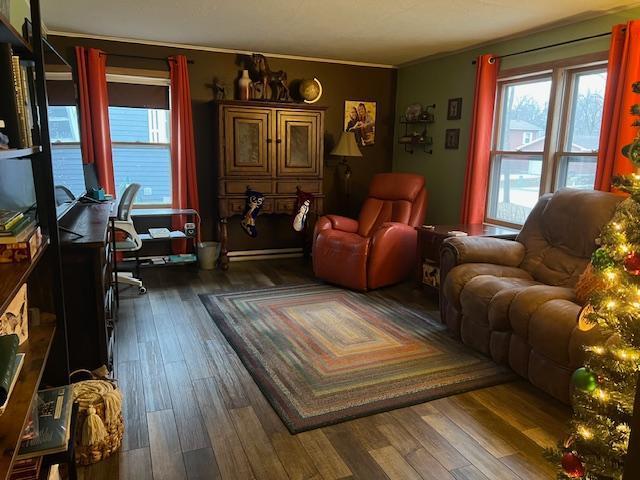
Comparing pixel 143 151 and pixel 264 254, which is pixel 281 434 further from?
pixel 143 151

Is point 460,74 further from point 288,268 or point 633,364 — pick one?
point 633,364

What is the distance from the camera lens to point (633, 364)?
4.76 ft

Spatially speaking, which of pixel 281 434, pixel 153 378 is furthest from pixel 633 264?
pixel 153 378

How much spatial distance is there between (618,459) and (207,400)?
175 centimetres

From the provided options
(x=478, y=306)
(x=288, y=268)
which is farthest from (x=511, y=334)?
(x=288, y=268)

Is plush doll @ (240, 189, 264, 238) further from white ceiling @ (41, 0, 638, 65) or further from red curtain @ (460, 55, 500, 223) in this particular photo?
red curtain @ (460, 55, 500, 223)

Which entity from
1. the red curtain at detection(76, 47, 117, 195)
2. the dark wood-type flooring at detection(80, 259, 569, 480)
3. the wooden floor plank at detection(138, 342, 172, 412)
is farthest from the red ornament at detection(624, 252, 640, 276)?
the red curtain at detection(76, 47, 117, 195)

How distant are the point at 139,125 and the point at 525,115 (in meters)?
3.64

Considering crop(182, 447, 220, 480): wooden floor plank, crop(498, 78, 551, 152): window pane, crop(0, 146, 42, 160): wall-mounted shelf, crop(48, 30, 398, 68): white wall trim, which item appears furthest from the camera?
crop(48, 30, 398, 68): white wall trim

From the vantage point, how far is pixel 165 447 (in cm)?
201

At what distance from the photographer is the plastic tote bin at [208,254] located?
484cm

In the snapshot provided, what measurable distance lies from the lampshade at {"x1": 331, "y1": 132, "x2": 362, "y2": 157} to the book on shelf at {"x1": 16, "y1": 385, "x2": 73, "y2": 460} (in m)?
3.80

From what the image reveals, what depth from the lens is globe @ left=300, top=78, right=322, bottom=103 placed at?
5.08 meters

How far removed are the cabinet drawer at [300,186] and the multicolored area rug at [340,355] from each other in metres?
1.35
